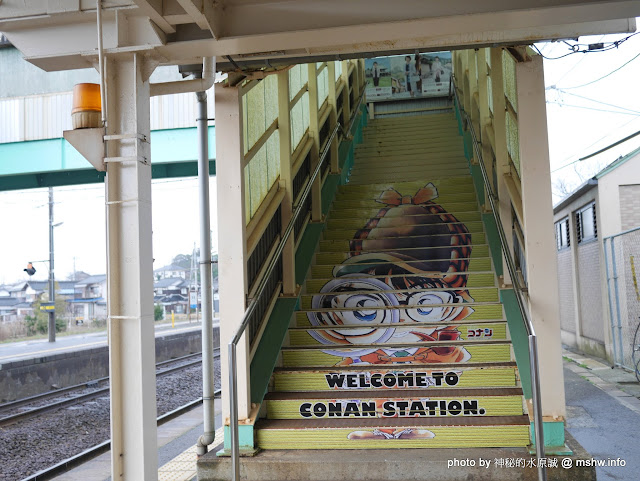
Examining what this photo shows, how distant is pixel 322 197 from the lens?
838 centimetres

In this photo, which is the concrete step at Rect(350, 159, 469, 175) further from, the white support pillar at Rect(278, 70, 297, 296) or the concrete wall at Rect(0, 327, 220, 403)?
the concrete wall at Rect(0, 327, 220, 403)

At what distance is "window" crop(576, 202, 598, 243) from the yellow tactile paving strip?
30.8 ft

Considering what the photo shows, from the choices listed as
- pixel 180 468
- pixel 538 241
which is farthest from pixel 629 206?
pixel 180 468

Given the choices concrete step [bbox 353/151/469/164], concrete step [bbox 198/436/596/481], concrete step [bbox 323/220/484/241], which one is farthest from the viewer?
concrete step [bbox 353/151/469/164]

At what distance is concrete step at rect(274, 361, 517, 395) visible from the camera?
543 centimetres

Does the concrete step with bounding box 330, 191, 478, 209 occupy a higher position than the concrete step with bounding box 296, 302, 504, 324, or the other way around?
the concrete step with bounding box 330, 191, 478, 209

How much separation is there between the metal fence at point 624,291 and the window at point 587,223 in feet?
3.57

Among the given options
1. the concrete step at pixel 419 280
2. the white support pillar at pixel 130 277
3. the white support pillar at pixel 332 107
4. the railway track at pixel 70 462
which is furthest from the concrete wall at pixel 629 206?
the white support pillar at pixel 130 277

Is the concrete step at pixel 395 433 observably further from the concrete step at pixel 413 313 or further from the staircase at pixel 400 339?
A: the concrete step at pixel 413 313

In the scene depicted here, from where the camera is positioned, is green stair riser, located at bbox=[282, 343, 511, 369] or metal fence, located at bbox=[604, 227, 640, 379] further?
metal fence, located at bbox=[604, 227, 640, 379]

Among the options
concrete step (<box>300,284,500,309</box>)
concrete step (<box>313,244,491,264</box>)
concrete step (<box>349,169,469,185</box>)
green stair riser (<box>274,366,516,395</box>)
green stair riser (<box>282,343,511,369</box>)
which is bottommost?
green stair riser (<box>274,366,516,395</box>)

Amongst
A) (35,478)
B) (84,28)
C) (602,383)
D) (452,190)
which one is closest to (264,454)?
(35,478)

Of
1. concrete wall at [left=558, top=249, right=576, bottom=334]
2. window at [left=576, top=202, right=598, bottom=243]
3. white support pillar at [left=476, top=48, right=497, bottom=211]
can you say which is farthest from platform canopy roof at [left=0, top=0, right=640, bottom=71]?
concrete wall at [left=558, top=249, right=576, bottom=334]

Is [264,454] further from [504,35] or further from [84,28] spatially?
[504,35]
